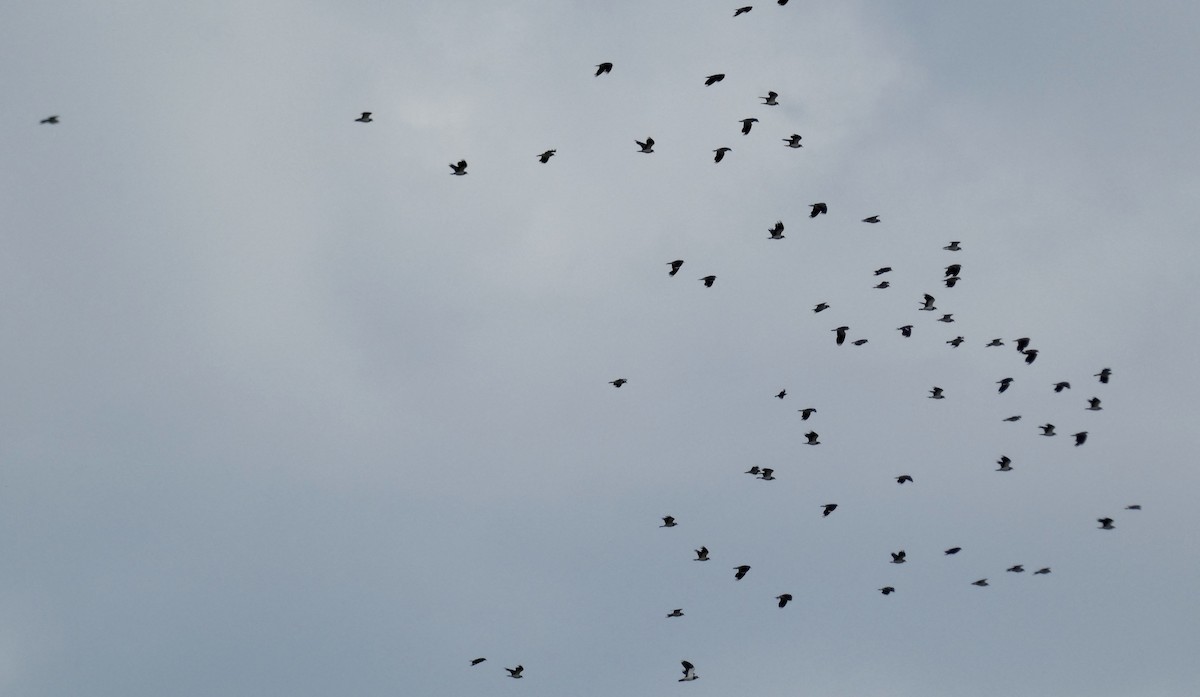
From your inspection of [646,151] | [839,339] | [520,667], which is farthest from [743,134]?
[520,667]

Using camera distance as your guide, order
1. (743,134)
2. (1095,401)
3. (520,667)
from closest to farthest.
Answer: (743,134), (1095,401), (520,667)

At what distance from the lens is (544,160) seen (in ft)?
401

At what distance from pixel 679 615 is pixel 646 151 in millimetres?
31975

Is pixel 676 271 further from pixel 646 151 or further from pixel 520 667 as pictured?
pixel 520 667

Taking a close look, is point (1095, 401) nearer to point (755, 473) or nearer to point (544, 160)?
point (755, 473)

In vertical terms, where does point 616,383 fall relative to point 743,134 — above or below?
below

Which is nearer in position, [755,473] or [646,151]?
[646,151]

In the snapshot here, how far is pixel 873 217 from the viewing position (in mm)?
126938

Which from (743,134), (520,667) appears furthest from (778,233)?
(520,667)

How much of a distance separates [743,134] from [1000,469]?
2913 cm

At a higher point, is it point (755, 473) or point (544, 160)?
point (544, 160)

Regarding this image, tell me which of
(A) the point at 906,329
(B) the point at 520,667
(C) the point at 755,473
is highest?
(A) the point at 906,329

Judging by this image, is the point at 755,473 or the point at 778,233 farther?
the point at 755,473

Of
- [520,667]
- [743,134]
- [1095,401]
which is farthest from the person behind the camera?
[520,667]
